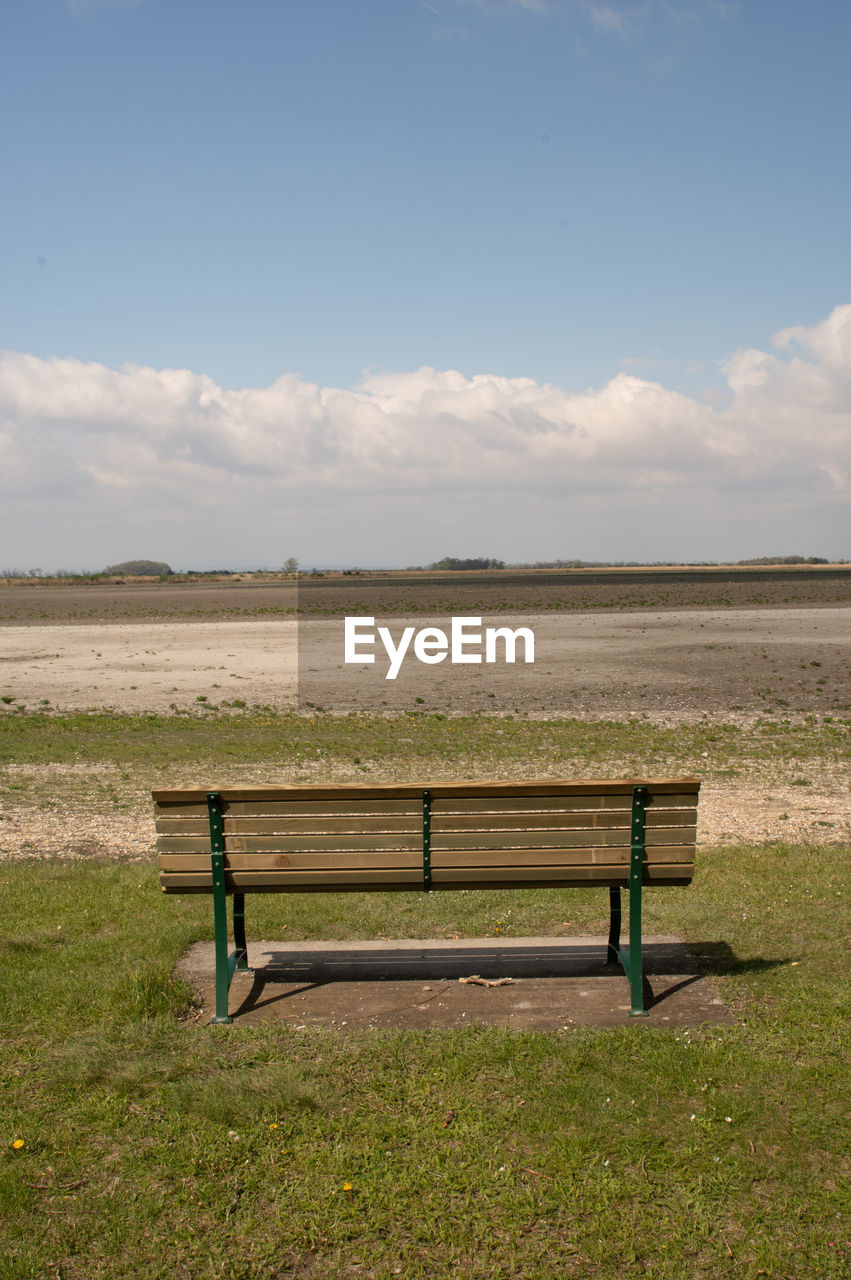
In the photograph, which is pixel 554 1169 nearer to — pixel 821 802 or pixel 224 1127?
pixel 224 1127

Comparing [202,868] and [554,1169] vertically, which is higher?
[202,868]

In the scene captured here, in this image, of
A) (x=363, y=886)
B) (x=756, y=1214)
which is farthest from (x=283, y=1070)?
(x=756, y=1214)

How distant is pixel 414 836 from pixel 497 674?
17.9 meters

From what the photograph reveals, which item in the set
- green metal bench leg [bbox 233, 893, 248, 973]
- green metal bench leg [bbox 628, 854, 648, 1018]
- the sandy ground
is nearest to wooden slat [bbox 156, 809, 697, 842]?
green metal bench leg [bbox 628, 854, 648, 1018]

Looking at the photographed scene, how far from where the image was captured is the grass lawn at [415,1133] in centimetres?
299

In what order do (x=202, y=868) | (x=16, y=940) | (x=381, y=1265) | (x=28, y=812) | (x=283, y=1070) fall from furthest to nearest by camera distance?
(x=28, y=812) < (x=16, y=940) < (x=202, y=868) < (x=283, y=1070) < (x=381, y=1265)

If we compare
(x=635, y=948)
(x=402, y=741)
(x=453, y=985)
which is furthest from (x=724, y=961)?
(x=402, y=741)

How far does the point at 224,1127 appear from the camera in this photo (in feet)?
11.9

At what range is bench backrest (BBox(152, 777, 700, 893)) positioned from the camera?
14.9 ft

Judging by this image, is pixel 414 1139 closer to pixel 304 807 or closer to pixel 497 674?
pixel 304 807

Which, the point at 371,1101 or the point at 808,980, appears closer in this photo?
the point at 371,1101

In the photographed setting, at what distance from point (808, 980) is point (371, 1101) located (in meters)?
2.40

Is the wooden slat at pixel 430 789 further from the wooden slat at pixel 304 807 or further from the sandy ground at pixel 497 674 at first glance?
the sandy ground at pixel 497 674

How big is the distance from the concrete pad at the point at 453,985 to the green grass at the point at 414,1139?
176 mm
